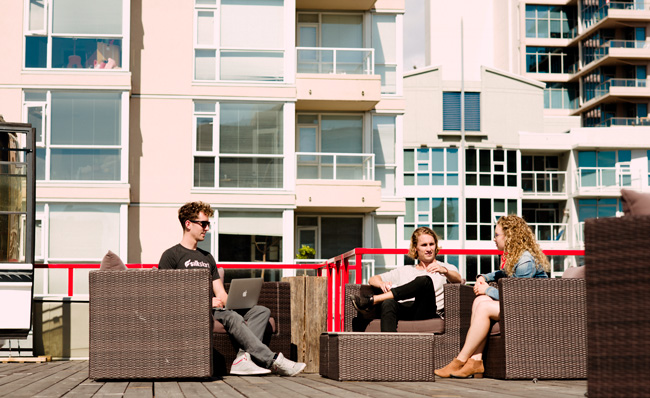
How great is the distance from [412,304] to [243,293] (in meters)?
1.26

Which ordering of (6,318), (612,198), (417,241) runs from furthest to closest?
(612,198)
(6,318)
(417,241)

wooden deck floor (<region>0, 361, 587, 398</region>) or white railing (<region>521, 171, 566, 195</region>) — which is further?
white railing (<region>521, 171, 566, 195</region>)

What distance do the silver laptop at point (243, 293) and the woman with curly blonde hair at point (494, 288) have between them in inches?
60.0

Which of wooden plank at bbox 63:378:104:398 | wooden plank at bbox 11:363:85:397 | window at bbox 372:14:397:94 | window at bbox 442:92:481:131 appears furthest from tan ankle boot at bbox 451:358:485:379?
window at bbox 442:92:481:131

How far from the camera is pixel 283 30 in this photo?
2170 cm

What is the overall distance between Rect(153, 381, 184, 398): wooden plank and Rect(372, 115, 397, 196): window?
728 inches

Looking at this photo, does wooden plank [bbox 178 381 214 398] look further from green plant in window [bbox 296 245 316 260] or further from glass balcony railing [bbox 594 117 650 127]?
glass balcony railing [bbox 594 117 650 127]

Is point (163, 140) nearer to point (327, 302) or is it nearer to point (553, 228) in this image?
point (327, 302)

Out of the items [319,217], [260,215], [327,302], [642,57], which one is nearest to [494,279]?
[327,302]

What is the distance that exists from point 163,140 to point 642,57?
41.6 m

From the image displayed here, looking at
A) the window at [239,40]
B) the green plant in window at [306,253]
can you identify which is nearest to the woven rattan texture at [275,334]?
the window at [239,40]

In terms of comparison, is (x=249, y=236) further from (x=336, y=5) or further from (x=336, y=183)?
(x=336, y=5)

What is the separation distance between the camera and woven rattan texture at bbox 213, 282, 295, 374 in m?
6.96

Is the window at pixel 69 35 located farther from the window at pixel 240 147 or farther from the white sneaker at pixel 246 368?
the white sneaker at pixel 246 368
